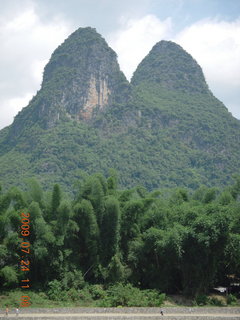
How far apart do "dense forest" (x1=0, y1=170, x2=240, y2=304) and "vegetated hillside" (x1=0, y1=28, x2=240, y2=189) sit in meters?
41.5

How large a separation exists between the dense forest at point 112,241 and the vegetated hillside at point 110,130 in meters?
41.5

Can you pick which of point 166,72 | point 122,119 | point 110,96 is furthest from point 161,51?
point 122,119

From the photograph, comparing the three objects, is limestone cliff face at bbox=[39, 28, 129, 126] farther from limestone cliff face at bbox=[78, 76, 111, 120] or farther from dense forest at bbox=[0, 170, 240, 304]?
dense forest at bbox=[0, 170, 240, 304]

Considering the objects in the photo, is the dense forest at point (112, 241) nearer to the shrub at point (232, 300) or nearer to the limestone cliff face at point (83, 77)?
the shrub at point (232, 300)

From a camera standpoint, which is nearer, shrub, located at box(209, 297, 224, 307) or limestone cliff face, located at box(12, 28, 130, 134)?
shrub, located at box(209, 297, 224, 307)

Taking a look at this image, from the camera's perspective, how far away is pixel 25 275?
18.0 m

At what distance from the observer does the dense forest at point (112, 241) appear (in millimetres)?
A: 17766

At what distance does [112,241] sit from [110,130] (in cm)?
6147

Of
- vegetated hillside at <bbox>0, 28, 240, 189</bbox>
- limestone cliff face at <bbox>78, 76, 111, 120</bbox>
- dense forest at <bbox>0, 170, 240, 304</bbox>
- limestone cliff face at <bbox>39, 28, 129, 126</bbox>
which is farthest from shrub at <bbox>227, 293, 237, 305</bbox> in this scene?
limestone cliff face at <bbox>78, 76, 111, 120</bbox>

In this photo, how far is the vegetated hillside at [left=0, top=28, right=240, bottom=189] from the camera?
70062mm

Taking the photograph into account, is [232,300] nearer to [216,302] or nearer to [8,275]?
[216,302]

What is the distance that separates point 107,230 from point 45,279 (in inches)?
138

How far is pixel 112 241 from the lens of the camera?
1977 centimetres
